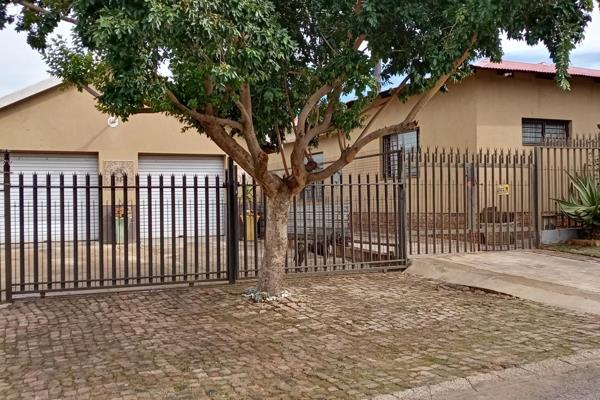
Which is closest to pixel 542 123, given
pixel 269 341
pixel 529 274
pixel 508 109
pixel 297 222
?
pixel 508 109

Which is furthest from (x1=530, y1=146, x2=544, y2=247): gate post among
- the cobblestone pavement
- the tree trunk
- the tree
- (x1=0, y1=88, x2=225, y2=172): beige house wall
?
(x1=0, y1=88, x2=225, y2=172): beige house wall

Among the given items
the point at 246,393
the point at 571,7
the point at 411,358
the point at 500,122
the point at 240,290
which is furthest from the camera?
the point at 500,122

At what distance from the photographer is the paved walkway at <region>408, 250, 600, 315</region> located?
7.88m

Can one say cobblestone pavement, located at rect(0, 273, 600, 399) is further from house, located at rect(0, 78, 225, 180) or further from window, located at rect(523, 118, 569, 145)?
house, located at rect(0, 78, 225, 180)

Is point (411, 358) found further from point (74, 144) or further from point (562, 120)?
point (74, 144)

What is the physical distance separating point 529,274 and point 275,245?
450cm

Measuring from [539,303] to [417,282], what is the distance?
6.90 feet

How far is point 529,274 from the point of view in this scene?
30.7 ft

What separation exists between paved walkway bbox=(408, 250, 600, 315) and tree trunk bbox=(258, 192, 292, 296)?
10.4 feet

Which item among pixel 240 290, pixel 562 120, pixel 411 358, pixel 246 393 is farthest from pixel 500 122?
pixel 246 393

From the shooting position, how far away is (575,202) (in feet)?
41.2

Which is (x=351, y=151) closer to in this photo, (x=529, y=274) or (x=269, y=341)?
(x=269, y=341)

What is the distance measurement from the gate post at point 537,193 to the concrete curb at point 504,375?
7.09m

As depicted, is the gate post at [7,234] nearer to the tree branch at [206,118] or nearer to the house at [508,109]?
the tree branch at [206,118]
